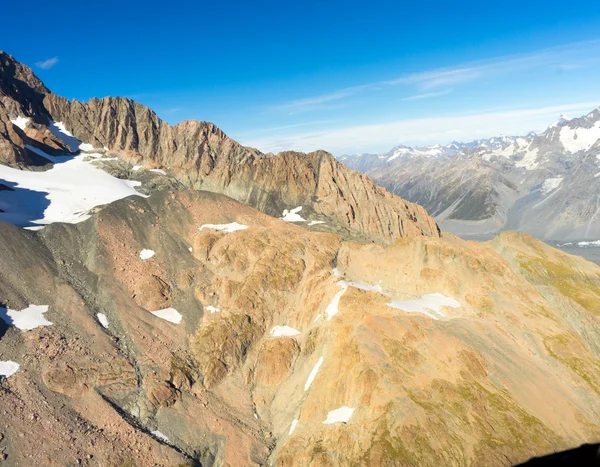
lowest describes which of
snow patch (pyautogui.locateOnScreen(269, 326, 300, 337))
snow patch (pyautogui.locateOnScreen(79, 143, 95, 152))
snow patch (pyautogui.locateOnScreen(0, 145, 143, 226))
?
snow patch (pyautogui.locateOnScreen(269, 326, 300, 337))

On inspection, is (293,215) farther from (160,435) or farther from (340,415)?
(160,435)

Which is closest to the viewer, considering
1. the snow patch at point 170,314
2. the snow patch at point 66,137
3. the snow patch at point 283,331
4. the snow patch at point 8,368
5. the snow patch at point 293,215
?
the snow patch at point 8,368

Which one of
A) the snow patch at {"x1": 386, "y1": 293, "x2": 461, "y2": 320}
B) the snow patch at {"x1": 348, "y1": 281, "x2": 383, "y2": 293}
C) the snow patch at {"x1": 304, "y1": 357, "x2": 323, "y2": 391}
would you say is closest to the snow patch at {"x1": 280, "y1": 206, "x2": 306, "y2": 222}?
the snow patch at {"x1": 348, "y1": 281, "x2": 383, "y2": 293}

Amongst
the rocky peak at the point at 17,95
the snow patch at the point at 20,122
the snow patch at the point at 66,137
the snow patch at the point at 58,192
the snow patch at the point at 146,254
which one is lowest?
the snow patch at the point at 146,254

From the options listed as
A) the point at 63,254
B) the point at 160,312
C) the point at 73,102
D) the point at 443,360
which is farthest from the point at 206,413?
the point at 73,102

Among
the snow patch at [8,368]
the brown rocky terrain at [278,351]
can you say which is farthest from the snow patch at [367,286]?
the snow patch at [8,368]

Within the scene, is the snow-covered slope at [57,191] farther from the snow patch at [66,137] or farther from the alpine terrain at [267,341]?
the snow patch at [66,137]

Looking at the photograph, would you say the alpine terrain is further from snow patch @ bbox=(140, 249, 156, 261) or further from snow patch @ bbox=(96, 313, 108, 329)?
snow patch @ bbox=(140, 249, 156, 261)
